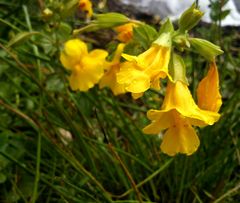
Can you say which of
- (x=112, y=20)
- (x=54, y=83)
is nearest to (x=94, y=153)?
(x=54, y=83)

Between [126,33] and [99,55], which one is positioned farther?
[99,55]

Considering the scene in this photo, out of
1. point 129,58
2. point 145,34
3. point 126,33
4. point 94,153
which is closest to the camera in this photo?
point 129,58

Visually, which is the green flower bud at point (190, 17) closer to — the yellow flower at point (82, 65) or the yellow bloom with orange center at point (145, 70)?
the yellow bloom with orange center at point (145, 70)

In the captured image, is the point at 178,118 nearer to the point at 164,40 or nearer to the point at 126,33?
the point at 164,40

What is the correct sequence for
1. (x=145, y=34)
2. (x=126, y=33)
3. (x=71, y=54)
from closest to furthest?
(x=145, y=34) < (x=126, y=33) < (x=71, y=54)

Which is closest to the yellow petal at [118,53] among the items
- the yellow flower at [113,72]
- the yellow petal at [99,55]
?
the yellow flower at [113,72]

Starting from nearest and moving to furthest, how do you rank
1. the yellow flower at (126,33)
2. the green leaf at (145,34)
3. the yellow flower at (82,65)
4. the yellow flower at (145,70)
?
the yellow flower at (145,70)
the green leaf at (145,34)
the yellow flower at (126,33)
the yellow flower at (82,65)
